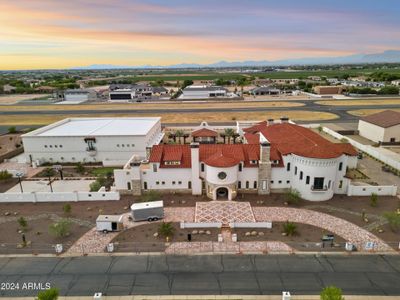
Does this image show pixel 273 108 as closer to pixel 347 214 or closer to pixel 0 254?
pixel 347 214

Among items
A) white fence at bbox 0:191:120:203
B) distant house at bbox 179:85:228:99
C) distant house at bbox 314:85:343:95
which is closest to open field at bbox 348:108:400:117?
distant house at bbox 314:85:343:95

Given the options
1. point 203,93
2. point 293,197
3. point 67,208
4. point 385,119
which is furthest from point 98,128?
point 203,93

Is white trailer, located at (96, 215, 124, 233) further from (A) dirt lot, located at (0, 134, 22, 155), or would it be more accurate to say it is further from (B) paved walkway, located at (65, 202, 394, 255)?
(A) dirt lot, located at (0, 134, 22, 155)

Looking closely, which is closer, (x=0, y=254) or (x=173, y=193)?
(x=0, y=254)

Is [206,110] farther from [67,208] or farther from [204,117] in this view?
[67,208]

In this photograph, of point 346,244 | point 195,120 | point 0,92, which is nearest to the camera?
point 346,244

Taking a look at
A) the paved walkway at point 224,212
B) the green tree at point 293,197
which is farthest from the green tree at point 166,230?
the green tree at point 293,197

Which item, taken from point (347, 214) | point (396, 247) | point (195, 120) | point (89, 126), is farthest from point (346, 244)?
point (195, 120)
